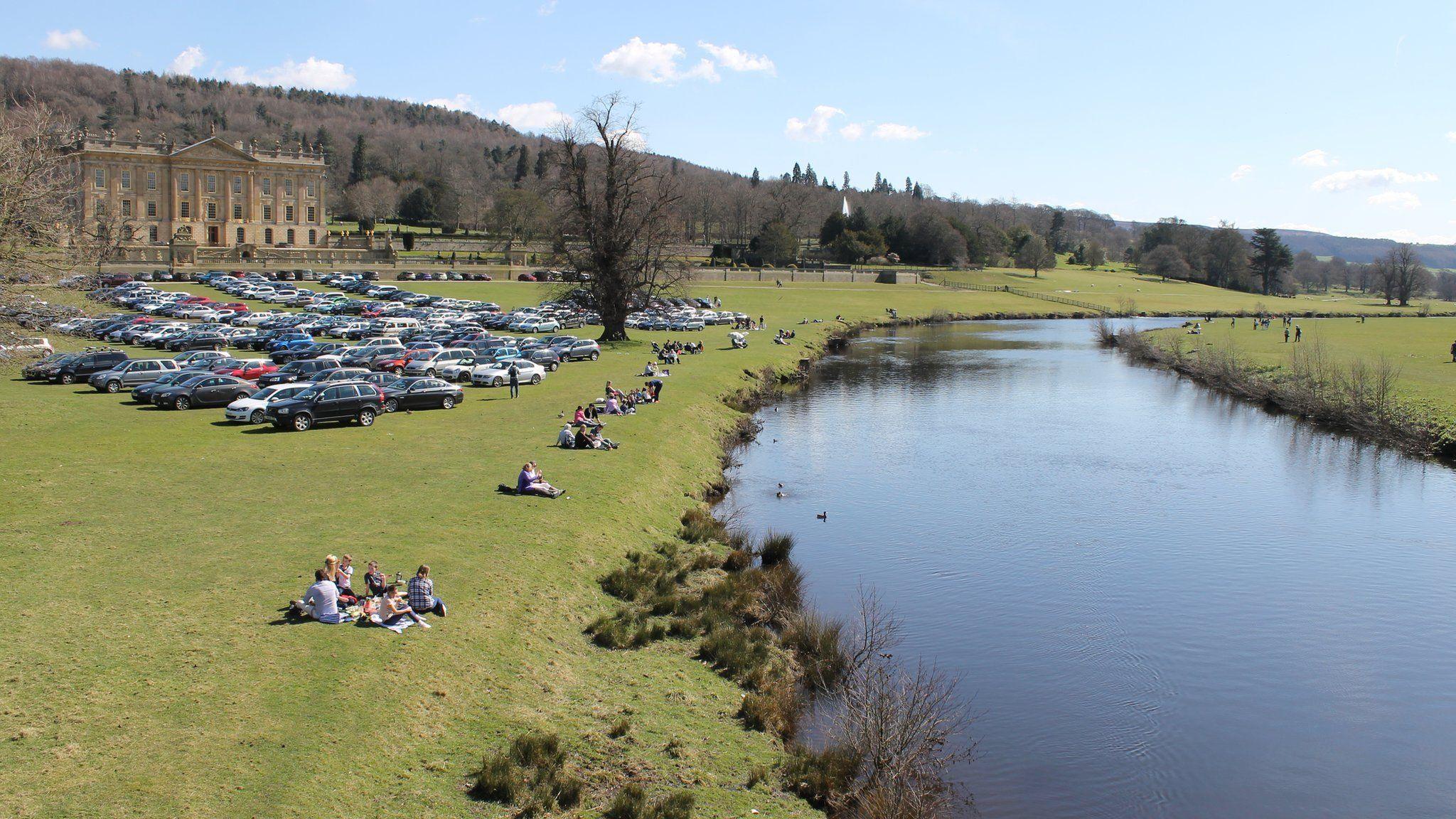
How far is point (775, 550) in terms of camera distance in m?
26.9

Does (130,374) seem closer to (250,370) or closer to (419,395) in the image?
(250,370)

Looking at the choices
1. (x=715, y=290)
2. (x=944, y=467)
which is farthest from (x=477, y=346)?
(x=715, y=290)

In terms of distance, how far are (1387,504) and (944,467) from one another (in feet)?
51.4

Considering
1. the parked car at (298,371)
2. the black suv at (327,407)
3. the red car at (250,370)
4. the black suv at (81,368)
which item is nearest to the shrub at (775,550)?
the black suv at (327,407)

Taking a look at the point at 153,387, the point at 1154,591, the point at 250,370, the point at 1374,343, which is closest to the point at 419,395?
the point at 250,370

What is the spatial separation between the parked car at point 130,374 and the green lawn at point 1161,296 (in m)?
115

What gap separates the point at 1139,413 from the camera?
55156 mm

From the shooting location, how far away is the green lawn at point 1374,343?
2213 inches

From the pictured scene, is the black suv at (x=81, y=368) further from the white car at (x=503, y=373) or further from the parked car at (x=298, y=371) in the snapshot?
the white car at (x=503, y=373)

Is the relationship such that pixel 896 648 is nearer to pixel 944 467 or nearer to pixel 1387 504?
pixel 944 467

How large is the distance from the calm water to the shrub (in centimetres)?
83

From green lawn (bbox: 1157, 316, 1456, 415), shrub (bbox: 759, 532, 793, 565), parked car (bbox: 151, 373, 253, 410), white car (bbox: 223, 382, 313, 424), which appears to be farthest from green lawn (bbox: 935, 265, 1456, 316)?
white car (bbox: 223, 382, 313, 424)

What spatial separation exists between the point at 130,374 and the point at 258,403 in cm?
1041

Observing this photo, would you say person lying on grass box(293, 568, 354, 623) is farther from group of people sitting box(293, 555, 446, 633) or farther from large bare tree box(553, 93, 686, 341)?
large bare tree box(553, 93, 686, 341)
